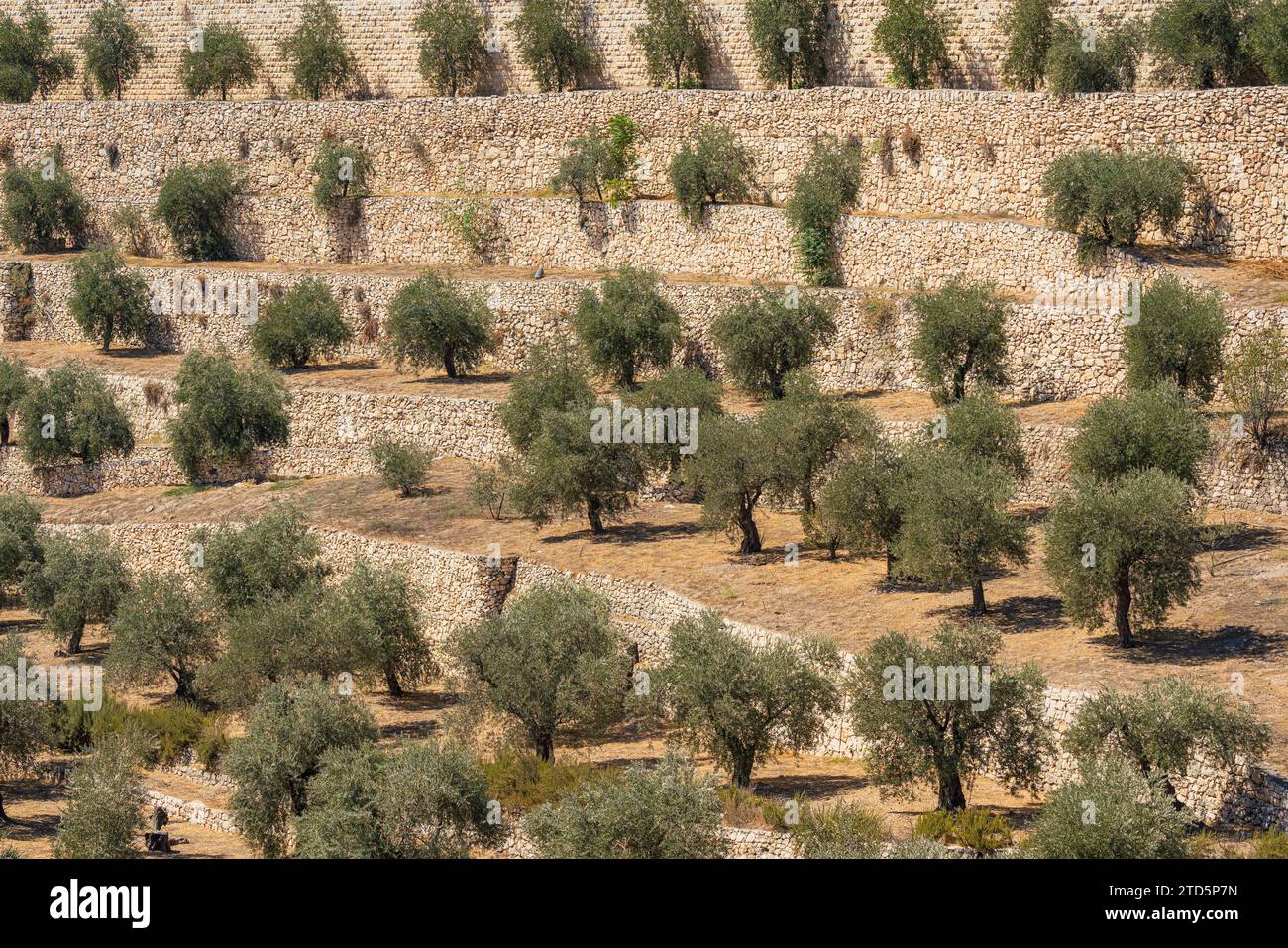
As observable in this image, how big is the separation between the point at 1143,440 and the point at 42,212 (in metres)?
42.6

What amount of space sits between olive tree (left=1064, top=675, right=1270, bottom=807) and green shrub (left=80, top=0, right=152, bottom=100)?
182 feet

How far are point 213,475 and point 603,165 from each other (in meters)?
14.7

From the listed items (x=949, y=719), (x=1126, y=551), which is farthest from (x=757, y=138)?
(x=949, y=719)

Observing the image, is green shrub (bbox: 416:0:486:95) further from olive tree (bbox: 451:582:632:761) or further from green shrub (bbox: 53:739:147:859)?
green shrub (bbox: 53:739:147:859)

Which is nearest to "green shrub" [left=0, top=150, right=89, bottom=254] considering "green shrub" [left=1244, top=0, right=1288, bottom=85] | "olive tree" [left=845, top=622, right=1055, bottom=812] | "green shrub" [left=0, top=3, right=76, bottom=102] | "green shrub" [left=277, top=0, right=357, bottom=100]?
"green shrub" [left=0, top=3, right=76, bottom=102]

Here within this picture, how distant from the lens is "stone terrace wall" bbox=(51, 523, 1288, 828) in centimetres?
3869

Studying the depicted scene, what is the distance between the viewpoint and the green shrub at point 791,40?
63.9 metres

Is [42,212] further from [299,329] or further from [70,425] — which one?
[299,329]

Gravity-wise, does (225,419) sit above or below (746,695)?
above

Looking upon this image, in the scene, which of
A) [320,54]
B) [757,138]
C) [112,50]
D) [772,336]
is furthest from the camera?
[112,50]

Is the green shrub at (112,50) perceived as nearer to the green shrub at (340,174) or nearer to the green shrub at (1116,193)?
the green shrub at (340,174)

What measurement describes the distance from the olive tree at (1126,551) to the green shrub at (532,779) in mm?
8914

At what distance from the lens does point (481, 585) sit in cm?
4694

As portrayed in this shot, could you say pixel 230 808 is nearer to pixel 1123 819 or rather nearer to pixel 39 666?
pixel 39 666
